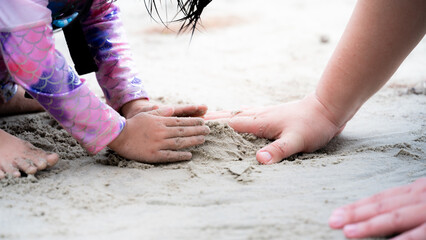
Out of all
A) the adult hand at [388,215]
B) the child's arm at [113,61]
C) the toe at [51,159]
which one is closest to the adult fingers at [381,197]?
the adult hand at [388,215]

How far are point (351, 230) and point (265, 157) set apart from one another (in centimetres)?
48

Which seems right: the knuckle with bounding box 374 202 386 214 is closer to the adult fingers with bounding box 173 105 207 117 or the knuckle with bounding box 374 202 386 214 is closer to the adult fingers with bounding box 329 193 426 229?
the adult fingers with bounding box 329 193 426 229

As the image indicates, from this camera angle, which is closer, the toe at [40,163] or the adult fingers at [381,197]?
the adult fingers at [381,197]

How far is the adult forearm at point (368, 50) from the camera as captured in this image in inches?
52.0

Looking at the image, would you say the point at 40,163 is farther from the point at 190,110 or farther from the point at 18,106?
the point at 18,106

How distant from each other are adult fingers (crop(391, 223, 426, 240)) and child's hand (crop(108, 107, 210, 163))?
69 centimetres

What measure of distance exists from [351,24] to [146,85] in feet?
4.09

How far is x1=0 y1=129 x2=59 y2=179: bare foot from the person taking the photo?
1.27 metres

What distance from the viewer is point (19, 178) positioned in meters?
1.25

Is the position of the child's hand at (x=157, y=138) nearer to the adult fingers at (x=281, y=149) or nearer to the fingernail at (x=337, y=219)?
the adult fingers at (x=281, y=149)

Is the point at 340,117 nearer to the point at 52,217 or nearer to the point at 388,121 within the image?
the point at 388,121

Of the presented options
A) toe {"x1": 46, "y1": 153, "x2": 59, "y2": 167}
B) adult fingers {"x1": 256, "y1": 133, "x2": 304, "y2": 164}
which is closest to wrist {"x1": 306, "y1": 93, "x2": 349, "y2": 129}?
adult fingers {"x1": 256, "y1": 133, "x2": 304, "y2": 164}

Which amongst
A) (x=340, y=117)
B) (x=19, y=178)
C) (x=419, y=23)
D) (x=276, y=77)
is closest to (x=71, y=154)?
(x=19, y=178)

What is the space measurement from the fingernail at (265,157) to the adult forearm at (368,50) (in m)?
0.30
